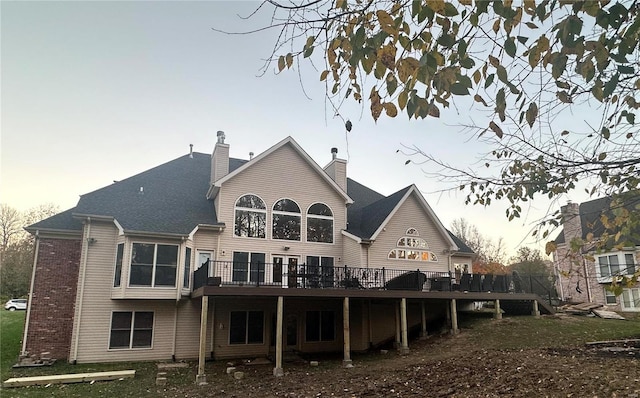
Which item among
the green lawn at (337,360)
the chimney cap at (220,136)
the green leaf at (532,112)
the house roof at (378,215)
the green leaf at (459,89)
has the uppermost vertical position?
the chimney cap at (220,136)

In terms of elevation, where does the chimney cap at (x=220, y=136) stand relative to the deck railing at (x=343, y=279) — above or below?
above

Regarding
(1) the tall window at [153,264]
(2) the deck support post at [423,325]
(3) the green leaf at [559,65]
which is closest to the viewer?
(3) the green leaf at [559,65]

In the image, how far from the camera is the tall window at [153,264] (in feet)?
47.4

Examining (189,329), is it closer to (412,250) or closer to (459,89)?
(412,250)

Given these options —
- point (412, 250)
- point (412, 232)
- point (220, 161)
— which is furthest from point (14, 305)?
point (412, 232)

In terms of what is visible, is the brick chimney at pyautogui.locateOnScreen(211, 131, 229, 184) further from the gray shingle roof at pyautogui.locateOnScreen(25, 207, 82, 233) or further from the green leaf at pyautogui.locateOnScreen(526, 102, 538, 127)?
the green leaf at pyautogui.locateOnScreen(526, 102, 538, 127)

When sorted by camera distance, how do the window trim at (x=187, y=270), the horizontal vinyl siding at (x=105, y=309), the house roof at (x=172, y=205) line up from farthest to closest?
1. the window trim at (x=187, y=270)
2. the house roof at (x=172, y=205)
3. the horizontal vinyl siding at (x=105, y=309)

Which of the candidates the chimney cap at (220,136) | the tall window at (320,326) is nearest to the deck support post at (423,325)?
the tall window at (320,326)

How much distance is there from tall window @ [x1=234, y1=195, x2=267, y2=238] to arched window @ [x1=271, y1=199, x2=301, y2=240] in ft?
1.55

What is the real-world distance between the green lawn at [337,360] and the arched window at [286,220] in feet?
17.6

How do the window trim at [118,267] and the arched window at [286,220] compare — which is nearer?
the window trim at [118,267]

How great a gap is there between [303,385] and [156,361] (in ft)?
23.0

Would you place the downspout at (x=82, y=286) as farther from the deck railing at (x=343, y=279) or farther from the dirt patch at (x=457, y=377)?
the dirt patch at (x=457, y=377)

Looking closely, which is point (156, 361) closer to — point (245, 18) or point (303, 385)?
point (303, 385)
